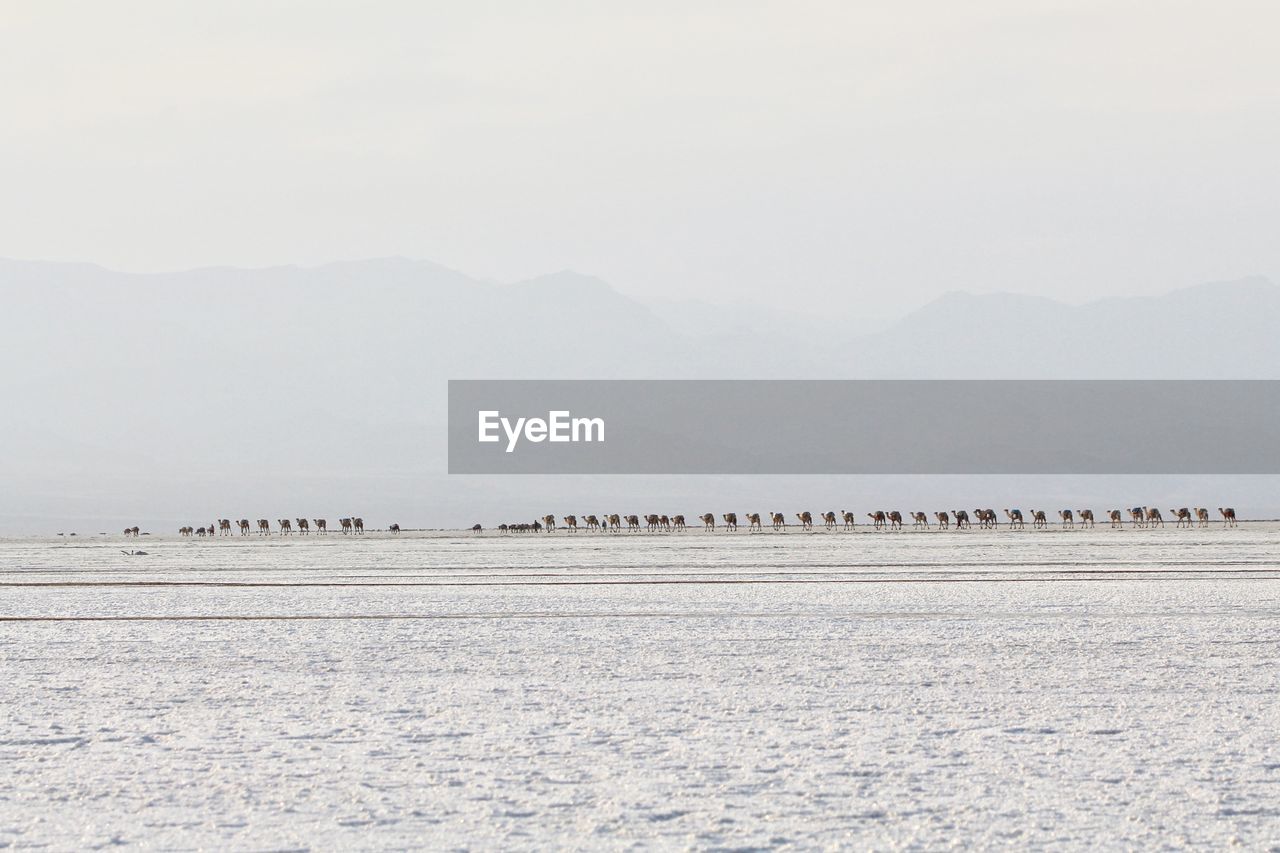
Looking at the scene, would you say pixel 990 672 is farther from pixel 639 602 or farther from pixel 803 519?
pixel 803 519

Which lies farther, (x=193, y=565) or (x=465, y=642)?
(x=193, y=565)

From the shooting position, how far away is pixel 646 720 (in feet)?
43.3

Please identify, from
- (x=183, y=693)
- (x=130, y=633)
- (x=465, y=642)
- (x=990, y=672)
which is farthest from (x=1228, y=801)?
(x=130, y=633)

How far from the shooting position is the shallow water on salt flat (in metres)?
9.47

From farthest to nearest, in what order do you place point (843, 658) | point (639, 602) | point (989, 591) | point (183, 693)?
point (989, 591) < point (639, 602) < point (843, 658) < point (183, 693)

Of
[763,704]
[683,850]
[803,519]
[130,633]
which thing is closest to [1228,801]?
[683,850]

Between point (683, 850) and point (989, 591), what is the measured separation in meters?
20.3

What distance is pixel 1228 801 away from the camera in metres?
9.89

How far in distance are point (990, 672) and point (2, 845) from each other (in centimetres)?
1009

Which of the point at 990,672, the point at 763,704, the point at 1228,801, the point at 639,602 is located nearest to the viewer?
the point at 1228,801

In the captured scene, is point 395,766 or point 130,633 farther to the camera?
point 130,633

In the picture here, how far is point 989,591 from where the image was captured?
92.1 ft

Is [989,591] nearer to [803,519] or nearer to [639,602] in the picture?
[639,602]

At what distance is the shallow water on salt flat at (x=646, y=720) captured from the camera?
9.47m
